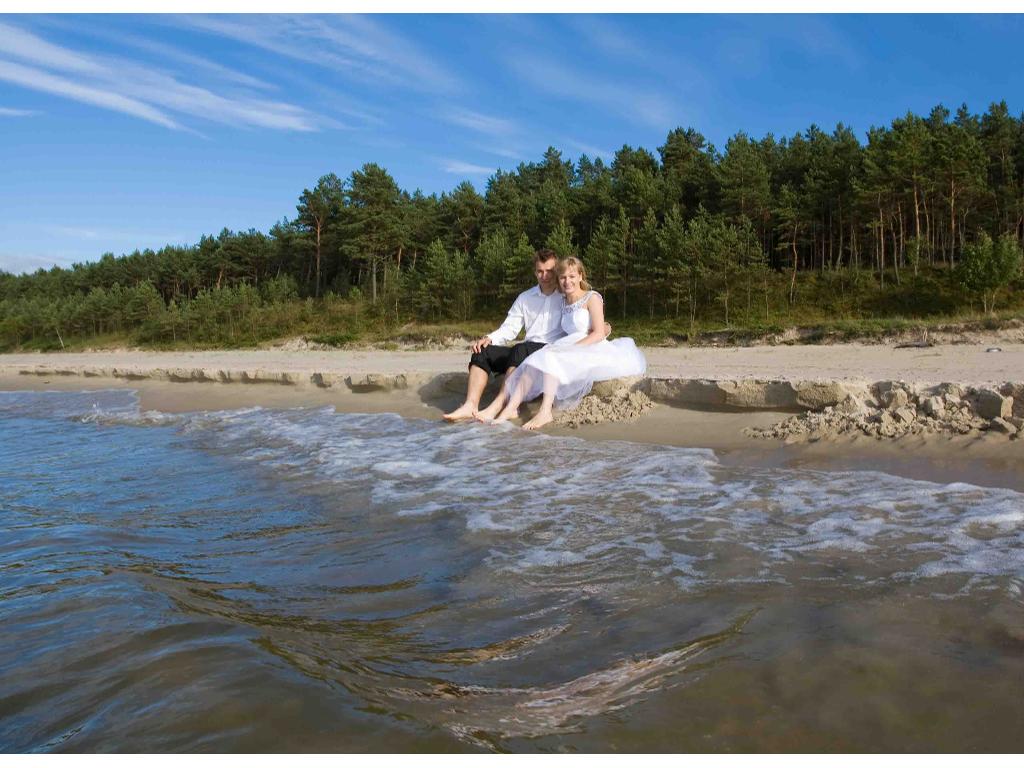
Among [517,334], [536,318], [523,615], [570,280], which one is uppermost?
[570,280]

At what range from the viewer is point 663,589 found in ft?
7.83

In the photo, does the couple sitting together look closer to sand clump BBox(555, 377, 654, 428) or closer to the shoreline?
sand clump BBox(555, 377, 654, 428)

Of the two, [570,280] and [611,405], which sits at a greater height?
[570,280]

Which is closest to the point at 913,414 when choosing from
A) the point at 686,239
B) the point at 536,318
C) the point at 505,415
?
the point at 505,415

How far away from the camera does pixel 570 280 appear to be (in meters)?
7.04

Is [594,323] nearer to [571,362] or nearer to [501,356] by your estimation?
[571,362]

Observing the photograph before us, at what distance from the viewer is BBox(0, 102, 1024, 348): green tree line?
38.1 metres

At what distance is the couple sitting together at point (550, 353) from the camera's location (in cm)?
678

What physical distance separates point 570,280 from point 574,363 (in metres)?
0.87

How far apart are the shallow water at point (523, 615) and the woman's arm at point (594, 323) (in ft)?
9.11

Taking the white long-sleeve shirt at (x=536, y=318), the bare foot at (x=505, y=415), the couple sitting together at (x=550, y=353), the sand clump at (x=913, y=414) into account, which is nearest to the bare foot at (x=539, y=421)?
the couple sitting together at (x=550, y=353)

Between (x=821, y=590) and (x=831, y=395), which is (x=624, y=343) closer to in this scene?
(x=831, y=395)

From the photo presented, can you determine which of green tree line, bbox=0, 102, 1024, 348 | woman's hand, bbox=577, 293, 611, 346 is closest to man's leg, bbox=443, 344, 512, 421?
woman's hand, bbox=577, 293, 611, 346
